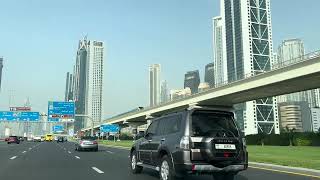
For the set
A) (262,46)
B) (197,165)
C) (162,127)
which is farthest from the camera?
(262,46)

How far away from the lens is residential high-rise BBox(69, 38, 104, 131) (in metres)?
169

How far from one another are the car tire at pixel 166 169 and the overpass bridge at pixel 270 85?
27.7 meters

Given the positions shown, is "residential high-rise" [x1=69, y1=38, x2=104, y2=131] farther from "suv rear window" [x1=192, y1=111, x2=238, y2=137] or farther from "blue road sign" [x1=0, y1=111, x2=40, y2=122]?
"suv rear window" [x1=192, y1=111, x2=238, y2=137]

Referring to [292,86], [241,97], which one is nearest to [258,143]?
[241,97]

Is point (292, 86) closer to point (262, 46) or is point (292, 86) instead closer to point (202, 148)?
point (202, 148)

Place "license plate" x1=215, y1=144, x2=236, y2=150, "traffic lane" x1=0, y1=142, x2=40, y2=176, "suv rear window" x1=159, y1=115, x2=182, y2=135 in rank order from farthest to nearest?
"traffic lane" x1=0, y1=142, x2=40, y2=176, "suv rear window" x1=159, y1=115, x2=182, y2=135, "license plate" x1=215, y1=144, x2=236, y2=150

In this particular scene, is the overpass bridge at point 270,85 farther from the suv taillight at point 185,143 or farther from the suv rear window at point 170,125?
the suv taillight at point 185,143

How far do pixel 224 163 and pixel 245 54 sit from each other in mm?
133157

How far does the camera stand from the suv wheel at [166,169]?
10.6 meters

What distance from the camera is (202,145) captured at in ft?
33.4

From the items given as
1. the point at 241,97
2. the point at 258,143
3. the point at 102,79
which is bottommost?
the point at 258,143

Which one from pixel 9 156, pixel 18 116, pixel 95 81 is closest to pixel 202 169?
pixel 9 156

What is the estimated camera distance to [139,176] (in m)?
13.4

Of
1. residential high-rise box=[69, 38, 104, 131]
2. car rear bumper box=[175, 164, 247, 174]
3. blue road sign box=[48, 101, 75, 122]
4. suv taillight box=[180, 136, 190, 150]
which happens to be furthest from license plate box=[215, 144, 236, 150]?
residential high-rise box=[69, 38, 104, 131]
